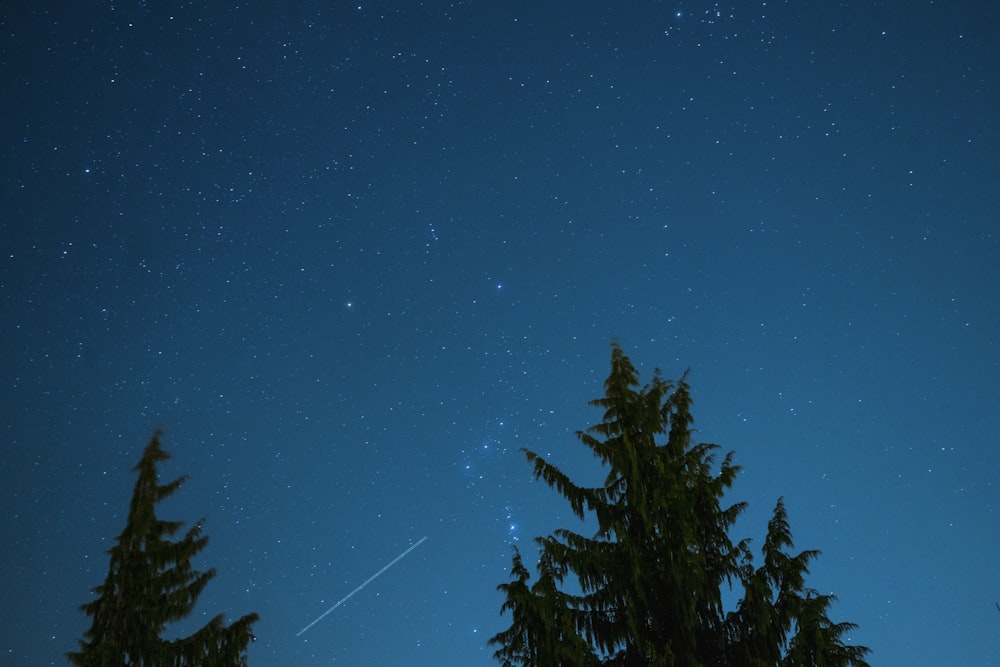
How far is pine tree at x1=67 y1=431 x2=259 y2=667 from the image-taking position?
43.9 ft

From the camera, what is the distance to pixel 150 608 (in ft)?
45.1

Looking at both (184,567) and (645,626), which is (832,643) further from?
(184,567)

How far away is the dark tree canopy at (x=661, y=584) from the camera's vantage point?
13.1 metres

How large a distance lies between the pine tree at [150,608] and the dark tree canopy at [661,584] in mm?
5255

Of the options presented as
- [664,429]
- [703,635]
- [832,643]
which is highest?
[664,429]

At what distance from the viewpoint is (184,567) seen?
46.9 ft

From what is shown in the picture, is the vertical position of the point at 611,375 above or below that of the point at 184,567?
above

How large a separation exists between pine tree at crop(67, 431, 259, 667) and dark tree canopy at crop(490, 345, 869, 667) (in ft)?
17.2

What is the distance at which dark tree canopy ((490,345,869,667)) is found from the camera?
13086mm

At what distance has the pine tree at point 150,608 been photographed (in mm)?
13375

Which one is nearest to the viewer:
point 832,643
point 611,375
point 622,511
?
point 832,643

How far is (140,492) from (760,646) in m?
12.2

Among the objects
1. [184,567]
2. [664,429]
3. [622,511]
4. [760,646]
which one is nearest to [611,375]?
[664,429]

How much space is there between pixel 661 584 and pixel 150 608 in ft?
31.2
